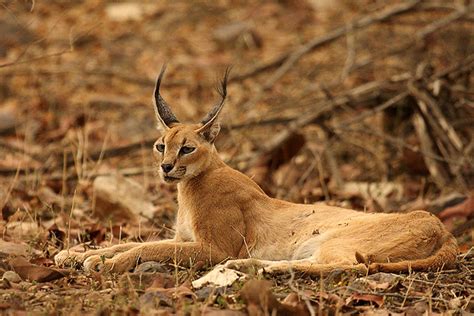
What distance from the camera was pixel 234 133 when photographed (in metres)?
11.1

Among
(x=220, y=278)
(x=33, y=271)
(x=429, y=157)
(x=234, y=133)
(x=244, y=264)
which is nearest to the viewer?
(x=220, y=278)

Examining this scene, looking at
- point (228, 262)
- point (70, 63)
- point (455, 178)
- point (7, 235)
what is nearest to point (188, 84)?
point (70, 63)

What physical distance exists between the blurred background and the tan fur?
0.90 metres

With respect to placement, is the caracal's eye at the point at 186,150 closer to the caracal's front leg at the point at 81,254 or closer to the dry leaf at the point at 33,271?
the caracal's front leg at the point at 81,254

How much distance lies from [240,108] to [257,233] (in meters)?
5.87

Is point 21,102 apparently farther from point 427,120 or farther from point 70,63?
point 427,120

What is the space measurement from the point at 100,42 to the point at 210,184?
31.2 feet

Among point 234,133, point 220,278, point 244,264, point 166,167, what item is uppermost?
point 166,167

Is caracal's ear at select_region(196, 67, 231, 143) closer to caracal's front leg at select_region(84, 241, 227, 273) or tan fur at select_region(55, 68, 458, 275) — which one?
tan fur at select_region(55, 68, 458, 275)

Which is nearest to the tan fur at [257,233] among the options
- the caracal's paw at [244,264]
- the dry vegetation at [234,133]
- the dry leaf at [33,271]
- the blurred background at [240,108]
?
the caracal's paw at [244,264]

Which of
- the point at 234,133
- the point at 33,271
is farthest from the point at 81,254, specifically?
the point at 234,133

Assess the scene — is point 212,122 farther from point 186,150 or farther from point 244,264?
point 244,264

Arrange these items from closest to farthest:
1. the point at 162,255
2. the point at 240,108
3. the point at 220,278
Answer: the point at 220,278 → the point at 162,255 → the point at 240,108

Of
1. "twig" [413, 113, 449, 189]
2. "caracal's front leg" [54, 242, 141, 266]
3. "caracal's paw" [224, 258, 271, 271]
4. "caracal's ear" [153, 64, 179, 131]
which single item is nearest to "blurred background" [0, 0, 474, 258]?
"twig" [413, 113, 449, 189]
